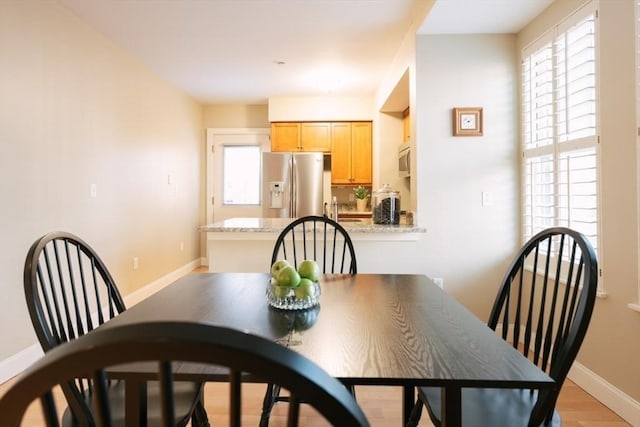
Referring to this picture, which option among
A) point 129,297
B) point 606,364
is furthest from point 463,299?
point 129,297

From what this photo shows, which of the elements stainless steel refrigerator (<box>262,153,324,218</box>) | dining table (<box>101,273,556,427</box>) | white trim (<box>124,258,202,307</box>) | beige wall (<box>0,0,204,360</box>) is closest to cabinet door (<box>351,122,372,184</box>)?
stainless steel refrigerator (<box>262,153,324,218</box>)

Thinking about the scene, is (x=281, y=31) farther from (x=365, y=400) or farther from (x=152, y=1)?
(x=365, y=400)

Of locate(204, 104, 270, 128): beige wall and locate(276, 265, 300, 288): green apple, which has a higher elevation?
locate(204, 104, 270, 128): beige wall

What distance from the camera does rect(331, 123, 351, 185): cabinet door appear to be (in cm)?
538

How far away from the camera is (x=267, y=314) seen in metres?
1.16

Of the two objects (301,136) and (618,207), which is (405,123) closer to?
(301,136)

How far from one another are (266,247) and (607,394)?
211 centimetres

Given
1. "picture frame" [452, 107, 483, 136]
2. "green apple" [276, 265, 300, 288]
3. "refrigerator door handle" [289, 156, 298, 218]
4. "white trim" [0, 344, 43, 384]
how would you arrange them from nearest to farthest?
"green apple" [276, 265, 300, 288], "white trim" [0, 344, 43, 384], "picture frame" [452, 107, 483, 136], "refrigerator door handle" [289, 156, 298, 218]

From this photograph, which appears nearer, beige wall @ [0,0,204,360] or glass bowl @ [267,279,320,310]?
glass bowl @ [267,279,320,310]

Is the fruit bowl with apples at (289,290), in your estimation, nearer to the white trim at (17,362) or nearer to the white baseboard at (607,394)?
the white baseboard at (607,394)

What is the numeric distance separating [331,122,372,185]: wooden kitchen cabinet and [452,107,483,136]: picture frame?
2.53m

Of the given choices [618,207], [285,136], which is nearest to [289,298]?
[618,207]

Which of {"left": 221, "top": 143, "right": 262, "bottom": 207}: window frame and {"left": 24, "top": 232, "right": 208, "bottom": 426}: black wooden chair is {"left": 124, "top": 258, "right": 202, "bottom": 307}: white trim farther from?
{"left": 24, "top": 232, "right": 208, "bottom": 426}: black wooden chair

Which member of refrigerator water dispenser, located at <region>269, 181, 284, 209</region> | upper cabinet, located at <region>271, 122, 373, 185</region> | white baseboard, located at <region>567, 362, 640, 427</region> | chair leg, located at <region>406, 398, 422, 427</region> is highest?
upper cabinet, located at <region>271, 122, 373, 185</region>
